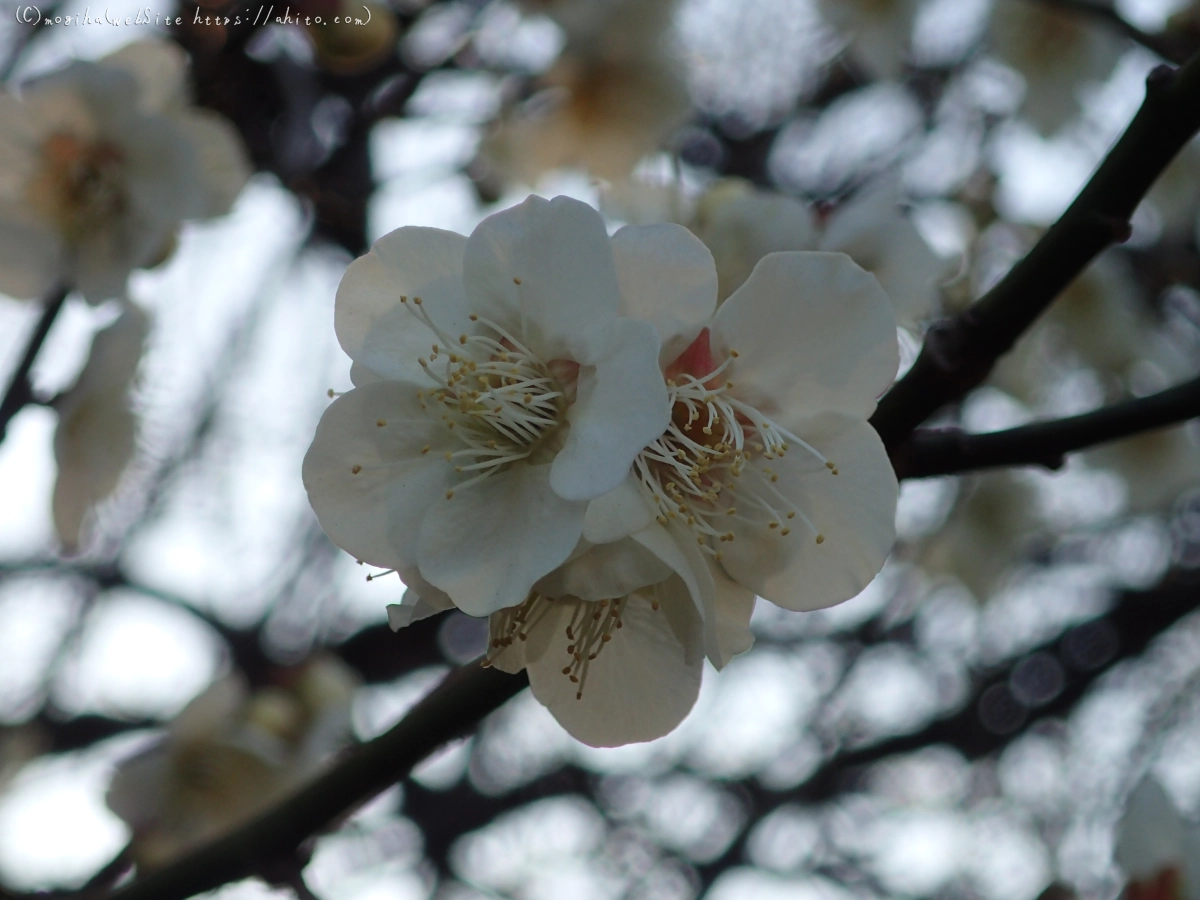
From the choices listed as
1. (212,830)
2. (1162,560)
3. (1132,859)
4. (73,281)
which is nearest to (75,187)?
(73,281)

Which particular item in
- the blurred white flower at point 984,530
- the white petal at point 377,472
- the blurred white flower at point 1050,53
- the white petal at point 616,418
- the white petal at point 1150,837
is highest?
the white petal at point 616,418

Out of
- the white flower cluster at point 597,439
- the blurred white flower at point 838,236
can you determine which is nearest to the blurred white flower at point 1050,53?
the blurred white flower at point 838,236

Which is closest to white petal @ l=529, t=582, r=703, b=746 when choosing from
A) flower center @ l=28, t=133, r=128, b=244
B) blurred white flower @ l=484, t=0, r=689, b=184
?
flower center @ l=28, t=133, r=128, b=244

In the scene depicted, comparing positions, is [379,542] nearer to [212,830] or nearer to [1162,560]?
[212,830]

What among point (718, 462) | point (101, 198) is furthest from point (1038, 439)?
point (101, 198)

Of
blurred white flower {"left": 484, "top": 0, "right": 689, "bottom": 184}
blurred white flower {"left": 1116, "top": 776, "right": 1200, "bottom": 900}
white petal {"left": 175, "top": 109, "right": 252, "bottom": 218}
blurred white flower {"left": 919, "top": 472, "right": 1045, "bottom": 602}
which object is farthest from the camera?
blurred white flower {"left": 919, "top": 472, "right": 1045, "bottom": 602}

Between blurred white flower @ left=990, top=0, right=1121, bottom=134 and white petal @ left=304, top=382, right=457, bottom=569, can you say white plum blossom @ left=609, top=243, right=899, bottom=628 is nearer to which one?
white petal @ left=304, top=382, right=457, bottom=569

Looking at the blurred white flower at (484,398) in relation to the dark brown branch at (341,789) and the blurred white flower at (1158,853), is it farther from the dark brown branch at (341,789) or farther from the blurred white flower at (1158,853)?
the blurred white flower at (1158,853)
